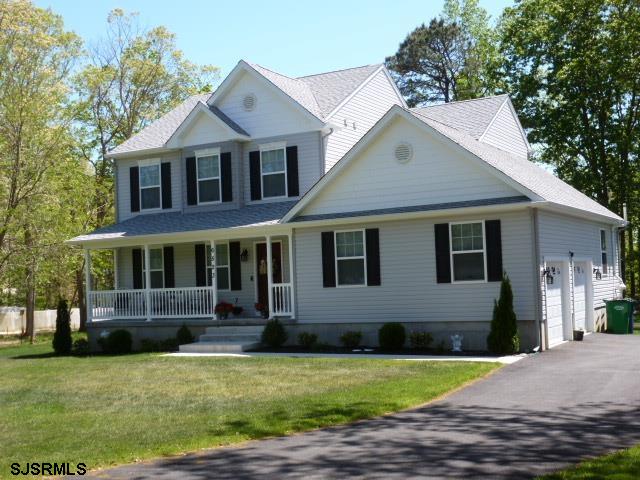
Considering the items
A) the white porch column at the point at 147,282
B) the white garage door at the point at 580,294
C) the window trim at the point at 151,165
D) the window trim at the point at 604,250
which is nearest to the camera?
the white garage door at the point at 580,294

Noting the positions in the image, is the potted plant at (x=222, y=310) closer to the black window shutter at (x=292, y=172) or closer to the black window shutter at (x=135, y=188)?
the black window shutter at (x=292, y=172)

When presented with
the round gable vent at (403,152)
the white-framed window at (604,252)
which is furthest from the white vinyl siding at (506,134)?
the round gable vent at (403,152)

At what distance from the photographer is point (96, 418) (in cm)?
1109

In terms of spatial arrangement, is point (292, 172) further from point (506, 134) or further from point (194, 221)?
point (506, 134)

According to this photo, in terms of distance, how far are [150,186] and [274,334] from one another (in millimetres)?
8478

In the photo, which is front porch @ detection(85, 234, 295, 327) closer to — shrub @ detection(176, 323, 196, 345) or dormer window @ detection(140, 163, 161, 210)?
shrub @ detection(176, 323, 196, 345)

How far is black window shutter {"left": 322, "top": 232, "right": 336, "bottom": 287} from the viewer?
20578 mm

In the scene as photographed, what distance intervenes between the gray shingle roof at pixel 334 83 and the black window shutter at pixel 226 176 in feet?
11.2

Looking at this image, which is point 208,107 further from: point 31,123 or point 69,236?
point 69,236

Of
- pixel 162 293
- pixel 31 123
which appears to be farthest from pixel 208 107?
pixel 31 123

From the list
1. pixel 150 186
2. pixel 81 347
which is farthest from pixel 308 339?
pixel 150 186

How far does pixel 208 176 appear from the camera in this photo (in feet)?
82.1

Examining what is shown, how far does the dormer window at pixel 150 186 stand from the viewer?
26.3 meters

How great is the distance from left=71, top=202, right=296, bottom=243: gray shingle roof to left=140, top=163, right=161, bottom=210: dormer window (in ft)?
1.61
